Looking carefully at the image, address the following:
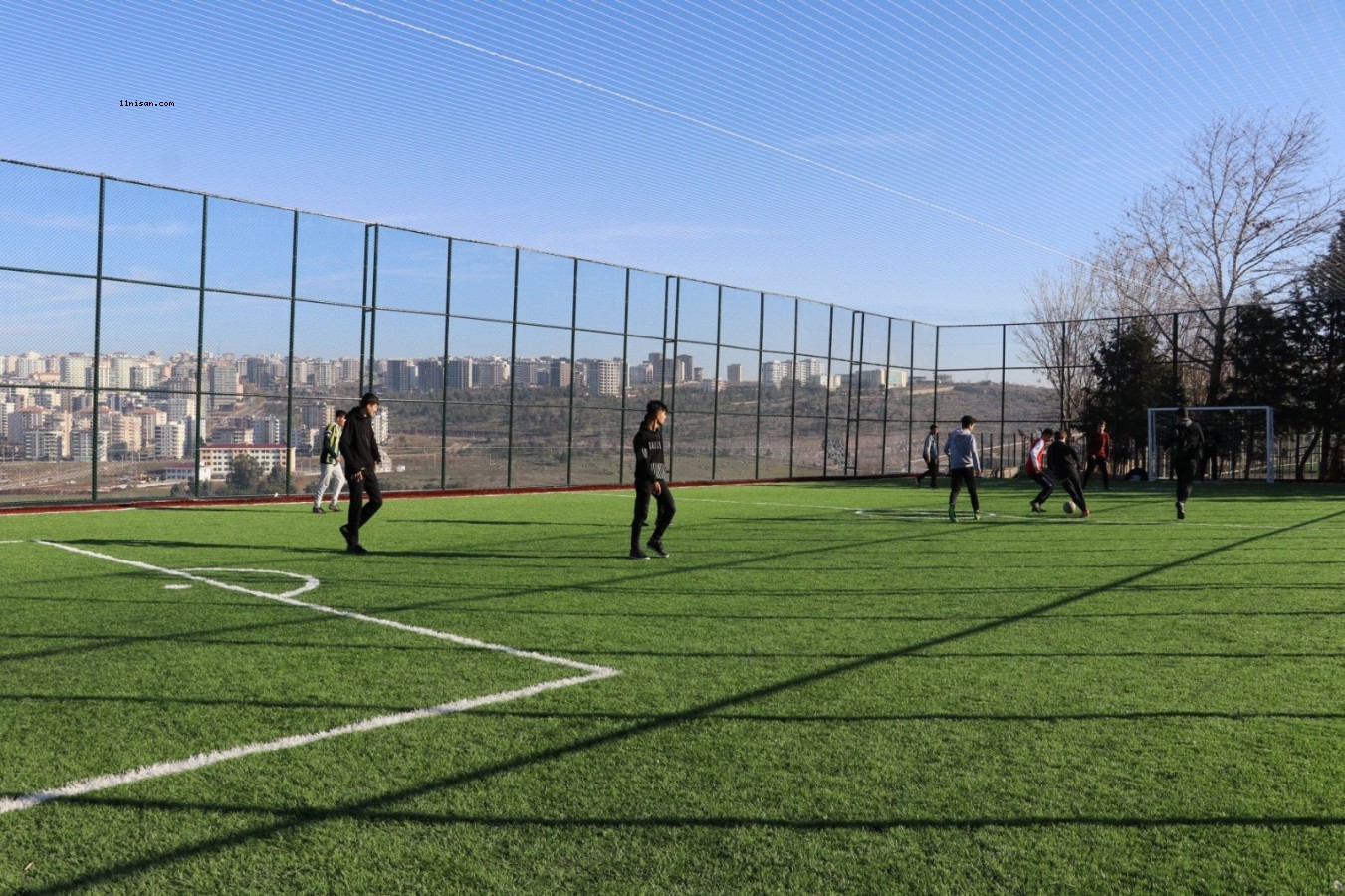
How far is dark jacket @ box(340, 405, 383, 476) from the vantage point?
1222 centimetres

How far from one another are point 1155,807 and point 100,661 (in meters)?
5.76

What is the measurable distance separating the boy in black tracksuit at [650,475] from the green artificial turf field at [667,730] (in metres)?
1.17

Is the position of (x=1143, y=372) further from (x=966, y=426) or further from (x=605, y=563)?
(x=605, y=563)

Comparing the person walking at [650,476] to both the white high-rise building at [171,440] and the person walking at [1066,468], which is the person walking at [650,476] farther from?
the white high-rise building at [171,440]

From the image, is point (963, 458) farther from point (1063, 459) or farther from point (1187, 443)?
point (1187, 443)

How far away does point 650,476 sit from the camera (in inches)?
479

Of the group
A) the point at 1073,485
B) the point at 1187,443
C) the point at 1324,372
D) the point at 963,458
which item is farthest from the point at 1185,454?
the point at 1324,372

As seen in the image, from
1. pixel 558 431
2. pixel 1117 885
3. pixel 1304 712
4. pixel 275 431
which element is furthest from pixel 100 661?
pixel 558 431

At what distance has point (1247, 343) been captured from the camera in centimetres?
3794

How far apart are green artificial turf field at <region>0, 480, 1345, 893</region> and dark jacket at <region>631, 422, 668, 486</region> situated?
5.11 ft

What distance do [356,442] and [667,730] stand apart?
8.20 m

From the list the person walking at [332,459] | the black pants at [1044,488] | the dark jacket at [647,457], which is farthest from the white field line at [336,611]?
the black pants at [1044,488]

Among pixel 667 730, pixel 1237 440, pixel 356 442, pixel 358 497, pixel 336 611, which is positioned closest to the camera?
pixel 667 730

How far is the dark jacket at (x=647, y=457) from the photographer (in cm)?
1210
